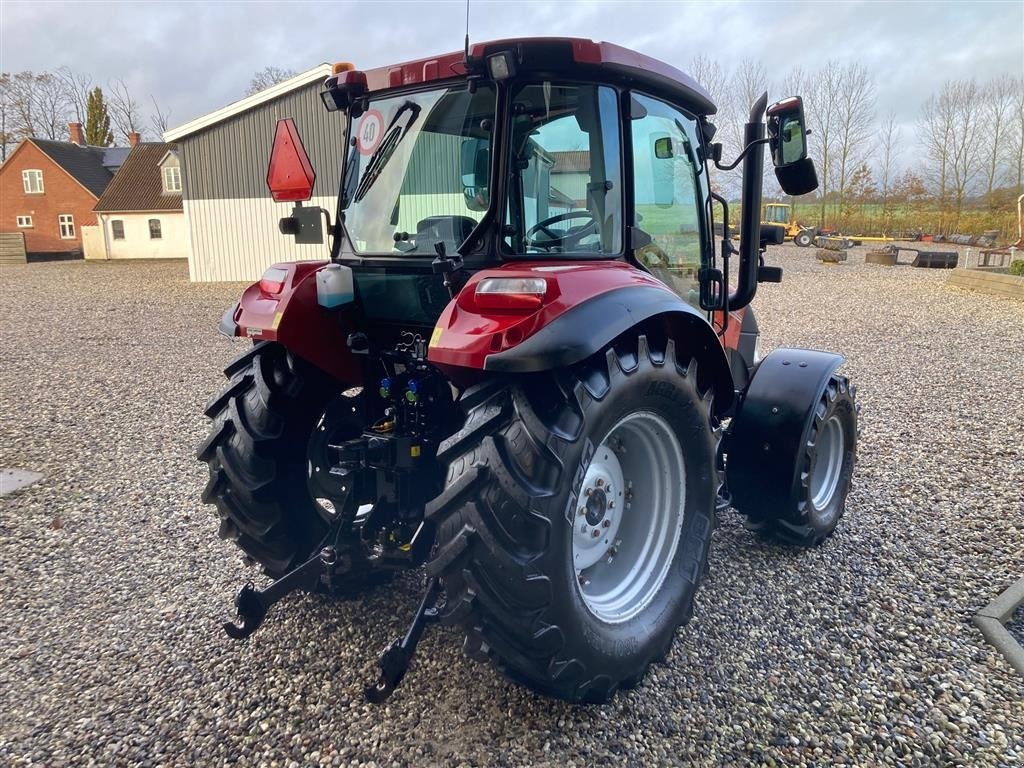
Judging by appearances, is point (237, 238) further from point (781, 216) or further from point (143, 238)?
point (781, 216)

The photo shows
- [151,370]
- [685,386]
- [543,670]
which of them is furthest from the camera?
[151,370]

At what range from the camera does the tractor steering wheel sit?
2.64 metres

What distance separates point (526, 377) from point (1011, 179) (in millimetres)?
43216

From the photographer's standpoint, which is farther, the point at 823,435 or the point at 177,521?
the point at 177,521

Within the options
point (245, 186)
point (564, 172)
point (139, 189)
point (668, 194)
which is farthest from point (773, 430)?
point (139, 189)

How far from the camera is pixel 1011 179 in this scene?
119ft

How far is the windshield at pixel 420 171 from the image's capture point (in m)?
2.70

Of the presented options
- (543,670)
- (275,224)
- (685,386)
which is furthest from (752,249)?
(275,224)

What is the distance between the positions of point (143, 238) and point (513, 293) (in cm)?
3703

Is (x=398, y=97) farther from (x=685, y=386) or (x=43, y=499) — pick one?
(x=43, y=499)

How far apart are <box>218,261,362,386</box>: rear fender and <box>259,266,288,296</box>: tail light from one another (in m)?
0.01

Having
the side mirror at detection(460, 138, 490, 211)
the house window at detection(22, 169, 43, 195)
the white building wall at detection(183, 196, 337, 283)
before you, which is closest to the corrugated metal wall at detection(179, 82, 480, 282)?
the white building wall at detection(183, 196, 337, 283)

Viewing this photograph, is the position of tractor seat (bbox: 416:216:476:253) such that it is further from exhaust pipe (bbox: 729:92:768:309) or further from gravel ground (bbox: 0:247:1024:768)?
gravel ground (bbox: 0:247:1024:768)

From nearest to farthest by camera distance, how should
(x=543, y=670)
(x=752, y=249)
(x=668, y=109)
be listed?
(x=543, y=670) < (x=668, y=109) < (x=752, y=249)
